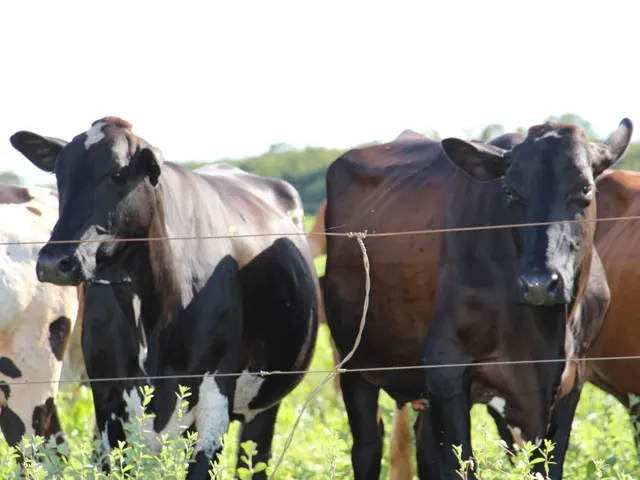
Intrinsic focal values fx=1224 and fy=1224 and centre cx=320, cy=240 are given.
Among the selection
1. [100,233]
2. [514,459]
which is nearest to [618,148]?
[514,459]

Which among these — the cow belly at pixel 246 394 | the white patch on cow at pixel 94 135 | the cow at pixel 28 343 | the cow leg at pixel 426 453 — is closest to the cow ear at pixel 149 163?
the white patch on cow at pixel 94 135

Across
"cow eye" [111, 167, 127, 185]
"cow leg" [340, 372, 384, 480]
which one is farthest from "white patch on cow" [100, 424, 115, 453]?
"cow leg" [340, 372, 384, 480]

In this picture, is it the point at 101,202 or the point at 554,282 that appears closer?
the point at 554,282

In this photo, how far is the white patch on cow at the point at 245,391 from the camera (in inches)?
252

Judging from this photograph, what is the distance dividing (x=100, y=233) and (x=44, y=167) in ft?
2.92

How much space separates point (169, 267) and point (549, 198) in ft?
6.09

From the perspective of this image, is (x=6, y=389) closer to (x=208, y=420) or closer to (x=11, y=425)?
(x=11, y=425)

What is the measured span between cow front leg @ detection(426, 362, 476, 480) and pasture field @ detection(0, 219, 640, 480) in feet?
0.43

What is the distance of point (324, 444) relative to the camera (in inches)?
259

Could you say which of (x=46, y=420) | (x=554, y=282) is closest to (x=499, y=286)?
(x=554, y=282)

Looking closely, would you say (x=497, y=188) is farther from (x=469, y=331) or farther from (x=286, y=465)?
(x=286, y=465)

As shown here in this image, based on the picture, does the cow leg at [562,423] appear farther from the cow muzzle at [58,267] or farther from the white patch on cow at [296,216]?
the white patch on cow at [296,216]

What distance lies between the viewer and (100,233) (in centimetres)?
571

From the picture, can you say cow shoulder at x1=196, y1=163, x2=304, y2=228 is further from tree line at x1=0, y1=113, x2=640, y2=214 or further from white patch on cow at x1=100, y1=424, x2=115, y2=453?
tree line at x1=0, y1=113, x2=640, y2=214
